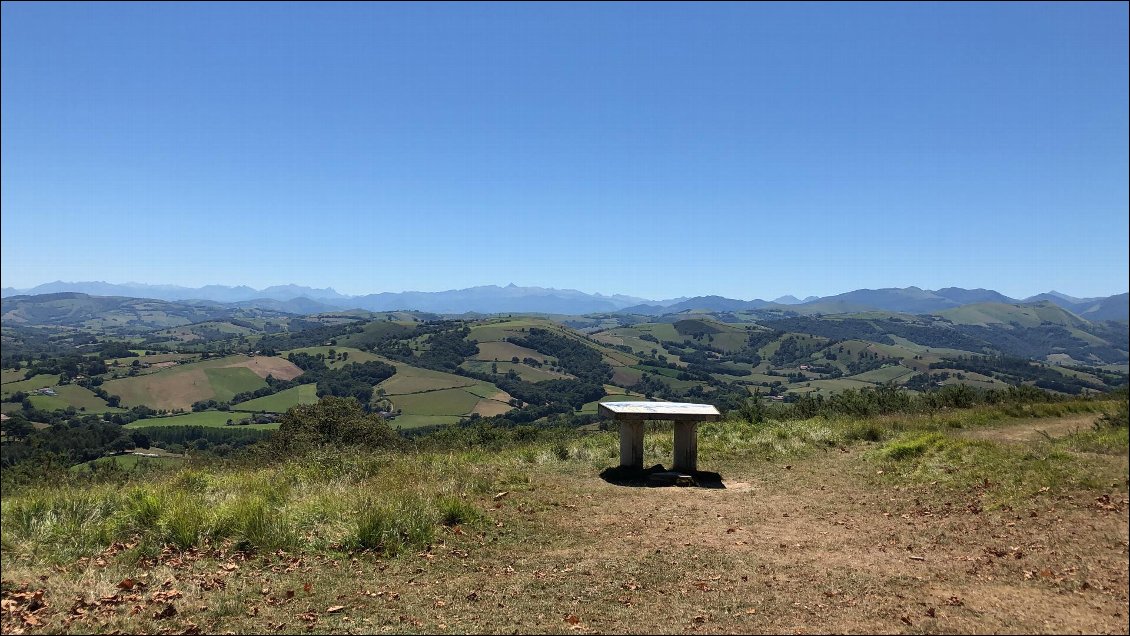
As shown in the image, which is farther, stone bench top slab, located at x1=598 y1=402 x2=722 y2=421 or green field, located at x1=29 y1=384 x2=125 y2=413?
green field, located at x1=29 y1=384 x2=125 y2=413

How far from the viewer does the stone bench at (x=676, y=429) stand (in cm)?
1227

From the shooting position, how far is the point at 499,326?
192 meters

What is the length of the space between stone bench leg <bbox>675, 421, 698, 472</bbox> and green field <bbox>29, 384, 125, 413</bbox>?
3747 inches

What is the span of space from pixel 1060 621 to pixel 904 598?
1.22 m

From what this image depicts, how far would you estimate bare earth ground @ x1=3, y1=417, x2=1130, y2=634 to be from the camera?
17.8 ft

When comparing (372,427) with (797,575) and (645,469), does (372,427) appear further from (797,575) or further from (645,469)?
(797,575)

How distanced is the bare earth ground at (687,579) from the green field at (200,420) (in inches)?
2806

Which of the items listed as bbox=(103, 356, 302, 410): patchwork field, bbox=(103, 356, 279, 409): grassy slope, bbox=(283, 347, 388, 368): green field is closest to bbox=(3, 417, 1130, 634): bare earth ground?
bbox=(103, 356, 302, 410): patchwork field

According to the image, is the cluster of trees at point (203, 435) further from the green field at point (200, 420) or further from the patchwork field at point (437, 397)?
the patchwork field at point (437, 397)

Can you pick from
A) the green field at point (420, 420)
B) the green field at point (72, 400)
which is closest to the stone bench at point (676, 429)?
the green field at point (420, 420)

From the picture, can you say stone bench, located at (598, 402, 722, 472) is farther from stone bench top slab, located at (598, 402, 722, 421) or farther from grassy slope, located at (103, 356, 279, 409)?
grassy slope, located at (103, 356, 279, 409)

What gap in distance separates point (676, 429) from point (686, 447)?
0.45 m

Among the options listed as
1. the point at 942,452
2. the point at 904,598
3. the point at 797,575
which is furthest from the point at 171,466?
the point at 942,452

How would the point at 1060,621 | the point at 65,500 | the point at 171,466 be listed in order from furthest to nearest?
the point at 171,466
the point at 65,500
the point at 1060,621
